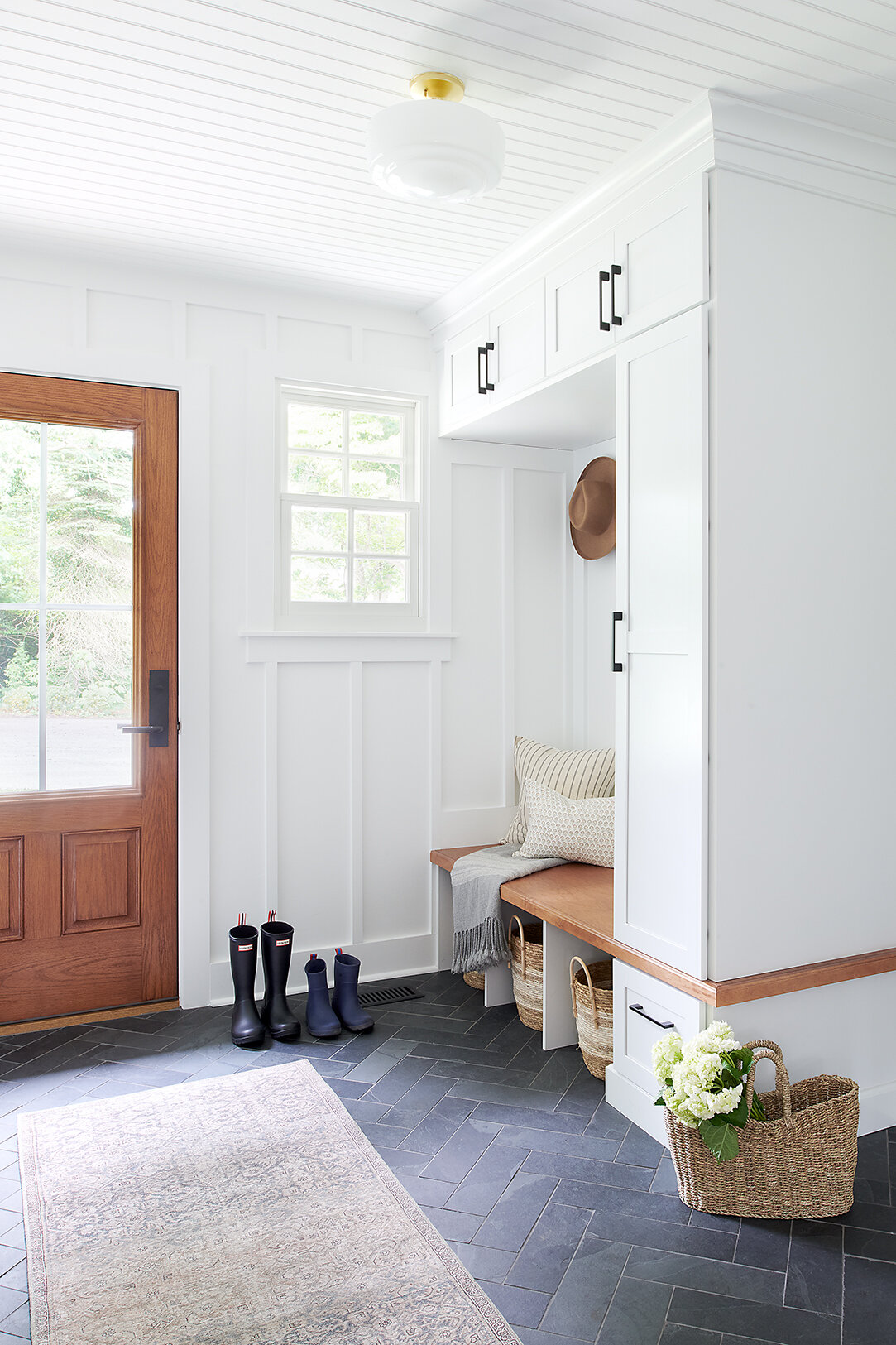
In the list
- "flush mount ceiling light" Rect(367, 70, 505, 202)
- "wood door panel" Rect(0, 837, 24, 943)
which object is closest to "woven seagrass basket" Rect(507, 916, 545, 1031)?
"wood door panel" Rect(0, 837, 24, 943)

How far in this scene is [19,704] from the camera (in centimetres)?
318

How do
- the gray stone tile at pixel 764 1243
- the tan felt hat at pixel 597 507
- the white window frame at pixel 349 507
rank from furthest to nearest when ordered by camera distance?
the tan felt hat at pixel 597 507, the white window frame at pixel 349 507, the gray stone tile at pixel 764 1243

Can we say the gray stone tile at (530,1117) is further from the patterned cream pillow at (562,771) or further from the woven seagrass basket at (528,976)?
the patterned cream pillow at (562,771)

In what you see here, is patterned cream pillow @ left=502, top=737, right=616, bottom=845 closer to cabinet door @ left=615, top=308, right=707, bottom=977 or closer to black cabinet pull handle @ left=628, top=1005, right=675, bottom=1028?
cabinet door @ left=615, top=308, right=707, bottom=977

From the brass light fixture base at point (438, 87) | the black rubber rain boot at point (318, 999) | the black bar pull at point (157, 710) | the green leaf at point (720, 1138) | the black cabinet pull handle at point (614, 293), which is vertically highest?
the brass light fixture base at point (438, 87)

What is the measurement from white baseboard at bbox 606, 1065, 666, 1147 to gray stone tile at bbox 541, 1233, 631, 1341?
0.46m

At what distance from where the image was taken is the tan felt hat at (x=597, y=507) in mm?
3678

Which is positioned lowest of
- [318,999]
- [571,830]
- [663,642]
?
[318,999]

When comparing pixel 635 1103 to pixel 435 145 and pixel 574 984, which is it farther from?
pixel 435 145

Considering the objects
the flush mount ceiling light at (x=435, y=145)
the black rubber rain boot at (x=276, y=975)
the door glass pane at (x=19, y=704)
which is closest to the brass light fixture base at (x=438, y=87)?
the flush mount ceiling light at (x=435, y=145)

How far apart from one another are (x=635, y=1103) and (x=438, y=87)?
106 inches

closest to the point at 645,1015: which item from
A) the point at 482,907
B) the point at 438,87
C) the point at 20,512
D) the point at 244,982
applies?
the point at 482,907

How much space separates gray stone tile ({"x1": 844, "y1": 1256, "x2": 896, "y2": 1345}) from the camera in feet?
5.81

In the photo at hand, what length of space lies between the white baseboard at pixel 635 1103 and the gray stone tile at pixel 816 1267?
16.5 inches
